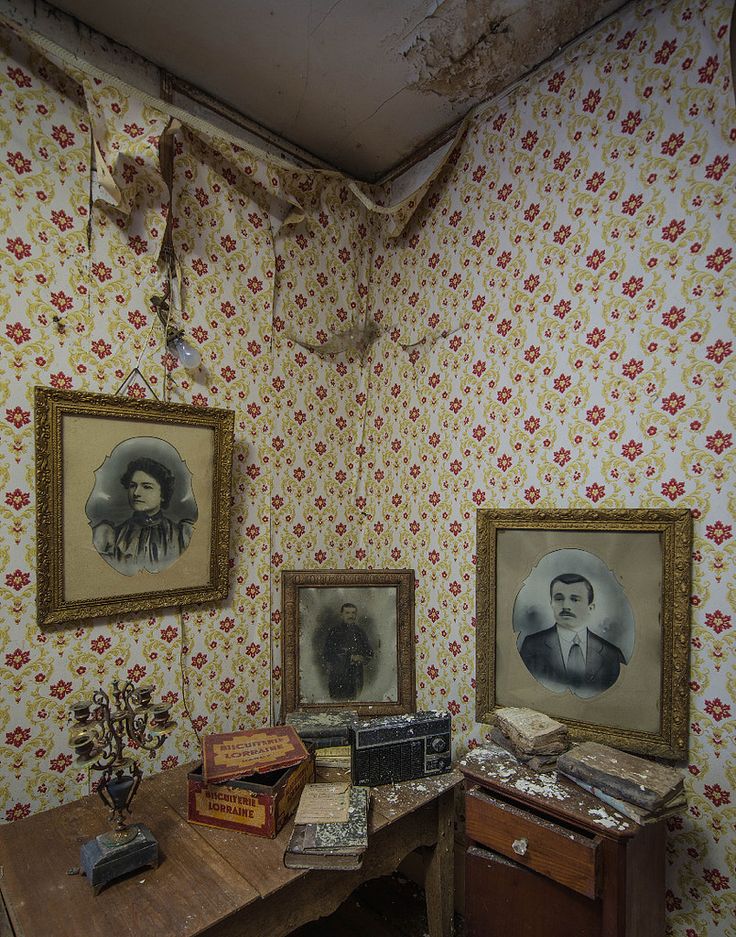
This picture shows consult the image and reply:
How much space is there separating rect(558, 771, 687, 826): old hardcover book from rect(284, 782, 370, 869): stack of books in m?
0.69

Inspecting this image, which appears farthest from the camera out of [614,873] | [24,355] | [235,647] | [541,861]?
[235,647]

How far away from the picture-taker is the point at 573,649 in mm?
1903

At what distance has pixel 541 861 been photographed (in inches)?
58.7

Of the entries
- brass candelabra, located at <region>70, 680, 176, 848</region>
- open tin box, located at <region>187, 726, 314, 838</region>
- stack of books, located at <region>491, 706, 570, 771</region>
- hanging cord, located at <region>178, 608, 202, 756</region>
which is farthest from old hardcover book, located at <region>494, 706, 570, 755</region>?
hanging cord, located at <region>178, 608, 202, 756</region>

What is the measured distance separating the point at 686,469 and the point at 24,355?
7.23 feet

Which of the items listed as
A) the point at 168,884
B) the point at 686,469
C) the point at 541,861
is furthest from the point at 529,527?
the point at 168,884

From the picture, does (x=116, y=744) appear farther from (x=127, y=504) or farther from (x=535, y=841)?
(x=535, y=841)

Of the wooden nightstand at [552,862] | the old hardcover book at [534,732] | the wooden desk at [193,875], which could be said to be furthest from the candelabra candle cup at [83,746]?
the old hardcover book at [534,732]

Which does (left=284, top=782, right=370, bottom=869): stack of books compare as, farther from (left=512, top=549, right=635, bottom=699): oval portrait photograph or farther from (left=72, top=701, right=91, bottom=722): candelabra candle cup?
(left=512, top=549, right=635, bottom=699): oval portrait photograph

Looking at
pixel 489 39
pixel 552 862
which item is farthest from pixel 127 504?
pixel 489 39

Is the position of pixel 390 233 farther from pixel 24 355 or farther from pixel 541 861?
pixel 541 861

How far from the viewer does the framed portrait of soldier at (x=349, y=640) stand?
7.46 feet

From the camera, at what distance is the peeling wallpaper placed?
1651mm

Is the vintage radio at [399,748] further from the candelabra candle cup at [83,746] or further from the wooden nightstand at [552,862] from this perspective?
the candelabra candle cup at [83,746]
